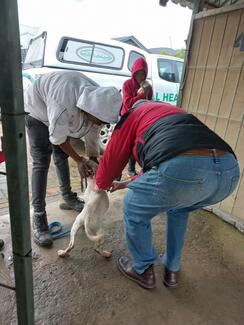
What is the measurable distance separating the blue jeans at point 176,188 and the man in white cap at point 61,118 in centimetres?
47

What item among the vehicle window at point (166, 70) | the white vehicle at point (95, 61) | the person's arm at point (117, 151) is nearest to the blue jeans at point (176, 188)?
the person's arm at point (117, 151)

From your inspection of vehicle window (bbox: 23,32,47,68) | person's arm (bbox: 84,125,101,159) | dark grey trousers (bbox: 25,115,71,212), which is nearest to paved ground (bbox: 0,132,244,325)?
dark grey trousers (bbox: 25,115,71,212)

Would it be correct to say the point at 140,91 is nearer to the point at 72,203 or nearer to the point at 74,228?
the point at 72,203

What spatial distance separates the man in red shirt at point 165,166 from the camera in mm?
1320

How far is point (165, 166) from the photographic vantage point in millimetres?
1325

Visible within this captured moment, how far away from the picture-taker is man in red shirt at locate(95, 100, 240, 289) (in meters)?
1.32

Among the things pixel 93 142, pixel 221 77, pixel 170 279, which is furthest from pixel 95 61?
pixel 170 279

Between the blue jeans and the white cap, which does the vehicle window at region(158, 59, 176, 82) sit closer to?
the white cap

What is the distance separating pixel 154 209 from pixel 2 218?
158cm

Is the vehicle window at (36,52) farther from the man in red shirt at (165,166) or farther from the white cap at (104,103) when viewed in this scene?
the man in red shirt at (165,166)

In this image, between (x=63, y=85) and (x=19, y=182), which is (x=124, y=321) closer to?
(x=19, y=182)

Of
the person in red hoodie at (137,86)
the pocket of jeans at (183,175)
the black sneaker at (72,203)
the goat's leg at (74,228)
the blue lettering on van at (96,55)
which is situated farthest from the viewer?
the blue lettering on van at (96,55)

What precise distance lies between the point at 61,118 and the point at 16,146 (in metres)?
0.82

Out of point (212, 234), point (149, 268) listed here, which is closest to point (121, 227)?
point (149, 268)
